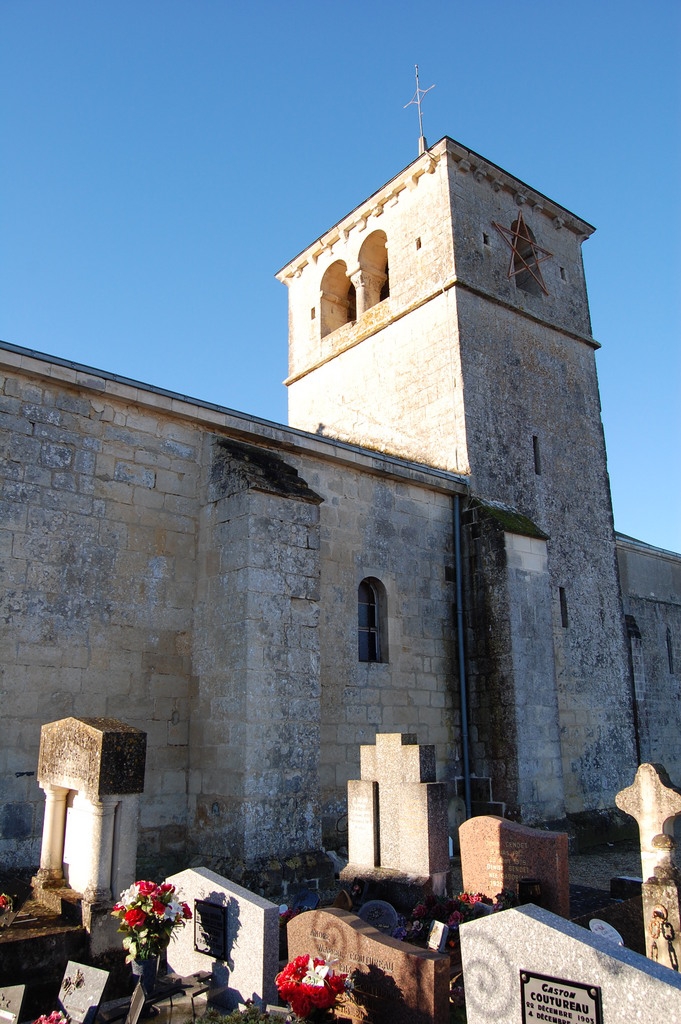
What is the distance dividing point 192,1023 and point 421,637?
23.3 feet

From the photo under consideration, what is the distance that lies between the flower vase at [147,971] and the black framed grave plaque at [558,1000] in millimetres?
2627

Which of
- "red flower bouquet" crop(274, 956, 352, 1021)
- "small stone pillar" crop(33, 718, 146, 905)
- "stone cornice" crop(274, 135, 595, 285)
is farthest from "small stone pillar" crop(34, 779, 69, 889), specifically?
"stone cornice" crop(274, 135, 595, 285)

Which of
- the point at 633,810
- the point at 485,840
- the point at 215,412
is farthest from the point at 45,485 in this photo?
the point at 633,810

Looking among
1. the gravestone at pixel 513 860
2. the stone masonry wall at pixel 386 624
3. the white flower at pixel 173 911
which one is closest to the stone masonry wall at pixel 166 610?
the stone masonry wall at pixel 386 624

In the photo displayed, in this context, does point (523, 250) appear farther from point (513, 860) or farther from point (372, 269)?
point (513, 860)

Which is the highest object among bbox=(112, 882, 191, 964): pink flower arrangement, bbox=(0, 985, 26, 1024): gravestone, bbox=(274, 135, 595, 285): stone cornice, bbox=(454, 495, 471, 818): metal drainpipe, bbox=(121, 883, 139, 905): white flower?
bbox=(274, 135, 595, 285): stone cornice

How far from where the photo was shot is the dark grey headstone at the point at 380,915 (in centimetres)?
595

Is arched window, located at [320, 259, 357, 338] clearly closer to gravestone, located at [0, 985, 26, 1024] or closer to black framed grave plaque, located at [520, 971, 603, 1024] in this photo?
gravestone, located at [0, 985, 26, 1024]

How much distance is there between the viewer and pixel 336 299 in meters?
17.1

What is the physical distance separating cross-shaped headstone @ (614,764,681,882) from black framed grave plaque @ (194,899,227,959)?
3.20 metres

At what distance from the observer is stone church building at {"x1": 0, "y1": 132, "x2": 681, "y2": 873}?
774 cm

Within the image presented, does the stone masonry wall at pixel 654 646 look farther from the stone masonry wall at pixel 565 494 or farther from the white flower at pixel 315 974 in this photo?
the white flower at pixel 315 974

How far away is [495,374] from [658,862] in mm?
9427

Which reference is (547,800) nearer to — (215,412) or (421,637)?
(421,637)
